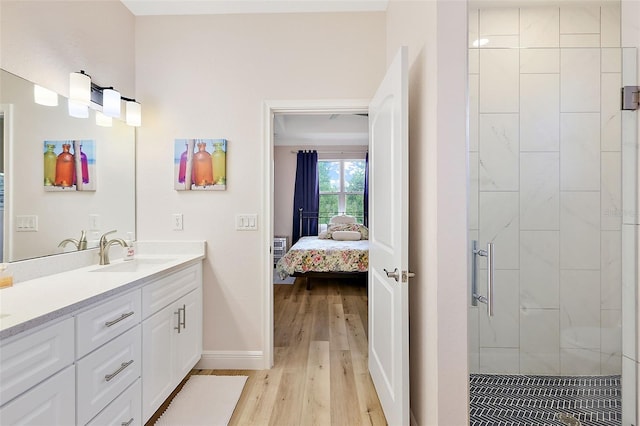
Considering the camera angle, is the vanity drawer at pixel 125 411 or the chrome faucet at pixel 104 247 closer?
the vanity drawer at pixel 125 411

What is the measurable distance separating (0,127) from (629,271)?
2.89m

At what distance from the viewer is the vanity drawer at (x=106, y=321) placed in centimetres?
121

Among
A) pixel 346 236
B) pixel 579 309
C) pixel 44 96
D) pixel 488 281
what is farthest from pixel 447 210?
pixel 346 236

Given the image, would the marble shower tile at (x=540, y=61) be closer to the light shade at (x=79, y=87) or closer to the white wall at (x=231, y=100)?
the white wall at (x=231, y=100)

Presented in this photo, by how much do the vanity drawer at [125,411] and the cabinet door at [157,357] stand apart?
0.15 ft

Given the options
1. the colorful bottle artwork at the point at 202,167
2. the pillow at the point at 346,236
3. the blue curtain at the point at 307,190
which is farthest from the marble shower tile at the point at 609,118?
the blue curtain at the point at 307,190

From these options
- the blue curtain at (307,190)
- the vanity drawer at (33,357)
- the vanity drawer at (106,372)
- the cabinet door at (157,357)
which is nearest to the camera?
the vanity drawer at (33,357)

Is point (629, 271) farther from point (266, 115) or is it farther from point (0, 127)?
point (0, 127)

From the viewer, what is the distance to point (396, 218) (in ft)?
5.17

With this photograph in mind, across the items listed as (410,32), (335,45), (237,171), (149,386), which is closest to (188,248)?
(237,171)

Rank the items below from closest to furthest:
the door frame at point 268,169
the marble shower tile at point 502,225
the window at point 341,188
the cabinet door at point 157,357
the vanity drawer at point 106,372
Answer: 1. the vanity drawer at point 106,372
2. the cabinet door at point 157,357
3. the marble shower tile at point 502,225
4. the door frame at point 268,169
5. the window at point 341,188

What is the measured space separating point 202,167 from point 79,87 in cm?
85

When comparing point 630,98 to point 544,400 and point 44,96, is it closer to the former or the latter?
point 544,400

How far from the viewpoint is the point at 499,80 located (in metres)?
2.07
